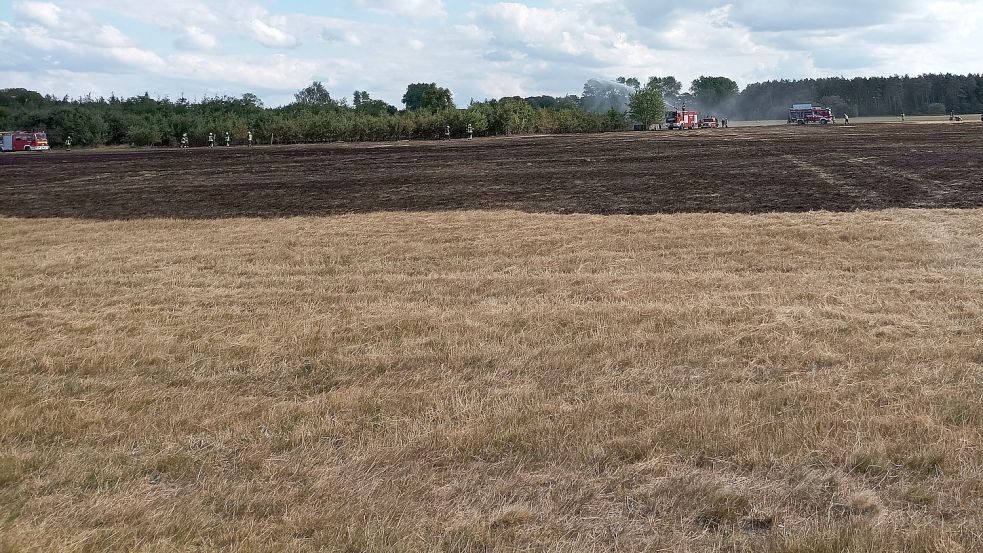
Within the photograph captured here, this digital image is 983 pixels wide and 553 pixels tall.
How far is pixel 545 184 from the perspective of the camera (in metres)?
26.2

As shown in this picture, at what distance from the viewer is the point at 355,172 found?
3441cm

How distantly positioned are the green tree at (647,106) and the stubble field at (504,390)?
88.2m

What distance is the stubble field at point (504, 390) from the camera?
424cm

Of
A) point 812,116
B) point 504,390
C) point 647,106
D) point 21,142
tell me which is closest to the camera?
point 504,390

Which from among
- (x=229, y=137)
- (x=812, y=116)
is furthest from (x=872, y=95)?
(x=229, y=137)

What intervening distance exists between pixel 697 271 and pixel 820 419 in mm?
6333

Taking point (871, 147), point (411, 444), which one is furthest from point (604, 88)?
point (411, 444)

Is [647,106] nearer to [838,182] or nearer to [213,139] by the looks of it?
[213,139]

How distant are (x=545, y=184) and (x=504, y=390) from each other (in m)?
20.3

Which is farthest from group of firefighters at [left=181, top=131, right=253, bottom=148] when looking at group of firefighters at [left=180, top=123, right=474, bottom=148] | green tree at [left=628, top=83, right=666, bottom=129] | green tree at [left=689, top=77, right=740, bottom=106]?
green tree at [left=689, top=77, right=740, bottom=106]

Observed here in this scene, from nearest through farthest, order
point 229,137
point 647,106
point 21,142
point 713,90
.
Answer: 1. point 21,142
2. point 229,137
3. point 647,106
4. point 713,90

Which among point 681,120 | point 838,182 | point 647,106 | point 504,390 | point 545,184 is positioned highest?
point 647,106

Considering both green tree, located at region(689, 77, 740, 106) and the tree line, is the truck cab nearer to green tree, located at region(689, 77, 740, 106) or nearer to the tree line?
the tree line

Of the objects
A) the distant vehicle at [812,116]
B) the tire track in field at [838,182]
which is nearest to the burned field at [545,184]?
the tire track in field at [838,182]
